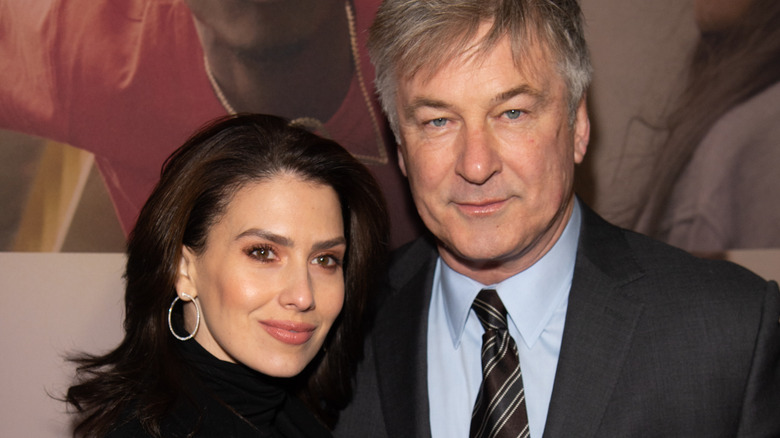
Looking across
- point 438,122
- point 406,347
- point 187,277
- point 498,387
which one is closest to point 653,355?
point 498,387

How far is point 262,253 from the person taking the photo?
1.90 m

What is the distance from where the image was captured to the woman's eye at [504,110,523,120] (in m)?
1.90

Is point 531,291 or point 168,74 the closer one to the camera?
point 531,291

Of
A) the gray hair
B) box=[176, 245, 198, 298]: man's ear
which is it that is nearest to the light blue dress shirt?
the gray hair

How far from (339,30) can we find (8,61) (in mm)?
1046

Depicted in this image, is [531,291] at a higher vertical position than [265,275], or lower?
lower

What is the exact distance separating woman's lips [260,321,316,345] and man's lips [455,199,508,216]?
507mm

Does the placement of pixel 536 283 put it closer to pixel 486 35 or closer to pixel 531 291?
pixel 531 291

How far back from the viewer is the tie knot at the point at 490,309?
6.62 ft

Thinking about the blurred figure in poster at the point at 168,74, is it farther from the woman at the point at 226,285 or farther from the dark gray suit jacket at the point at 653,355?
the dark gray suit jacket at the point at 653,355

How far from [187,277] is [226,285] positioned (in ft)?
0.50

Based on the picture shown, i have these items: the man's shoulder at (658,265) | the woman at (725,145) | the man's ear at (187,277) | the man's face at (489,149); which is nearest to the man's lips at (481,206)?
the man's face at (489,149)

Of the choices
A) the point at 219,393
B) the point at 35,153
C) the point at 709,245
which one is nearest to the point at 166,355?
the point at 219,393

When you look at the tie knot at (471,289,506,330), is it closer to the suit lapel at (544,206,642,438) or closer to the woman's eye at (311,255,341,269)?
the suit lapel at (544,206,642,438)
